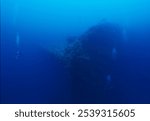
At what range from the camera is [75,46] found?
16.5ft

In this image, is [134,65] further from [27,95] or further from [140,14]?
[140,14]

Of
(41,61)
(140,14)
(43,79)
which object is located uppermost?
(140,14)

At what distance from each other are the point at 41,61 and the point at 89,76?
2.12 m

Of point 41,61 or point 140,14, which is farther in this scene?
point 140,14

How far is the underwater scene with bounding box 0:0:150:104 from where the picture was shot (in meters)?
5.11

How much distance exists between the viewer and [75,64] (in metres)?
5.02

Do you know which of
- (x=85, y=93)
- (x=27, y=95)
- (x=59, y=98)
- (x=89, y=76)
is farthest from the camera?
(x=27, y=95)

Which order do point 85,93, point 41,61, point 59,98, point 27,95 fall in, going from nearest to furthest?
point 85,93, point 59,98, point 27,95, point 41,61

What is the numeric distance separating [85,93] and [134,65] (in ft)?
6.70

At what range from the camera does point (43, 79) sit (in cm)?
646

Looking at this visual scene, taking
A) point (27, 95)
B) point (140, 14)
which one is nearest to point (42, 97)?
point (27, 95)

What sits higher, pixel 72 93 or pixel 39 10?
pixel 39 10

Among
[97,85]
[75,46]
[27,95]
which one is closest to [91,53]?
[75,46]

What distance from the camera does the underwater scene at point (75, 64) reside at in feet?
16.8
